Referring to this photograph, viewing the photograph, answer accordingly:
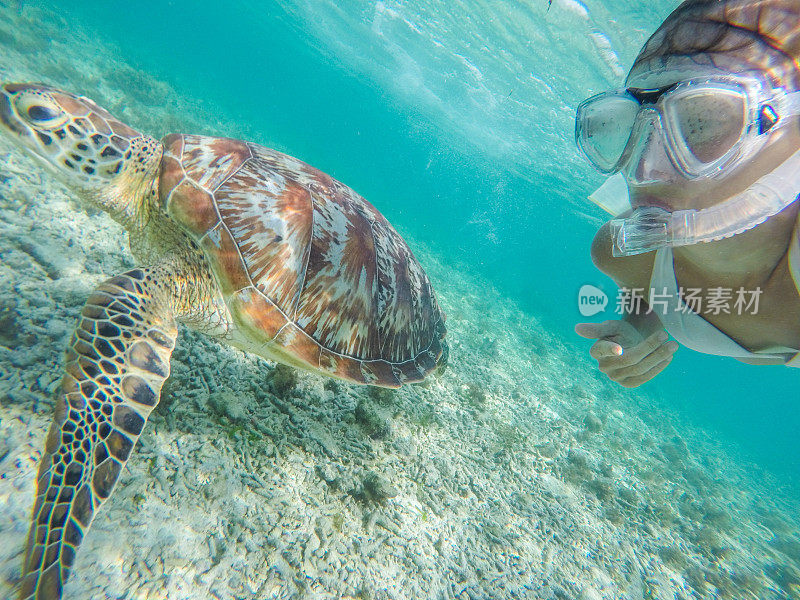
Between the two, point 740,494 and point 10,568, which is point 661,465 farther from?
point 10,568

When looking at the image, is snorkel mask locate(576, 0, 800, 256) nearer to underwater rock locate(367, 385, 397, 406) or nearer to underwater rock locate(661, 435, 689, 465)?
underwater rock locate(367, 385, 397, 406)

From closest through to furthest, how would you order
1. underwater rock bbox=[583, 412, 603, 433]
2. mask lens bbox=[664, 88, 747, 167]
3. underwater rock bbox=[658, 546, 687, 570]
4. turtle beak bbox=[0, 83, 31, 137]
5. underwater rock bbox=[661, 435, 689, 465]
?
mask lens bbox=[664, 88, 747, 167]
turtle beak bbox=[0, 83, 31, 137]
underwater rock bbox=[658, 546, 687, 570]
underwater rock bbox=[583, 412, 603, 433]
underwater rock bbox=[661, 435, 689, 465]

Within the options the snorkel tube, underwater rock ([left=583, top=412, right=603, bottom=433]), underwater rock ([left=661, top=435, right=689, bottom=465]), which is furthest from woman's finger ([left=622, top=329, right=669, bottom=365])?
underwater rock ([left=661, top=435, right=689, bottom=465])

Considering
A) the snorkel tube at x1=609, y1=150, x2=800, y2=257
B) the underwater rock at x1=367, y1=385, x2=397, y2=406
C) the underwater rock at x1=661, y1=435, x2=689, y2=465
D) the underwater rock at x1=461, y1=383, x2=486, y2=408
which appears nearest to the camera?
the snorkel tube at x1=609, y1=150, x2=800, y2=257

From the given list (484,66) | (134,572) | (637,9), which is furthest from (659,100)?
(484,66)

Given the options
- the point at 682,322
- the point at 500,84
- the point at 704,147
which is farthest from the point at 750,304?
the point at 500,84

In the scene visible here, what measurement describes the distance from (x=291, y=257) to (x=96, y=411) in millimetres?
1141

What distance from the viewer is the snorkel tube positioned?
0.85m

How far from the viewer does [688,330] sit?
54.9 inches

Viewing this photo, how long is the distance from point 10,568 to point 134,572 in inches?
15.0

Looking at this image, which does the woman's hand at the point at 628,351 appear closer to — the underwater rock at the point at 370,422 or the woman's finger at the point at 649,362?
the woman's finger at the point at 649,362

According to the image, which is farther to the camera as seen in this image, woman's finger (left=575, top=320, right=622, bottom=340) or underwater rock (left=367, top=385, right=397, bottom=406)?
underwater rock (left=367, top=385, right=397, bottom=406)

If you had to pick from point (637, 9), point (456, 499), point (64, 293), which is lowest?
point (64, 293)

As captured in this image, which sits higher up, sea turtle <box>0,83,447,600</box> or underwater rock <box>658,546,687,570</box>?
underwater rock <box>658,546,687,570</box>
